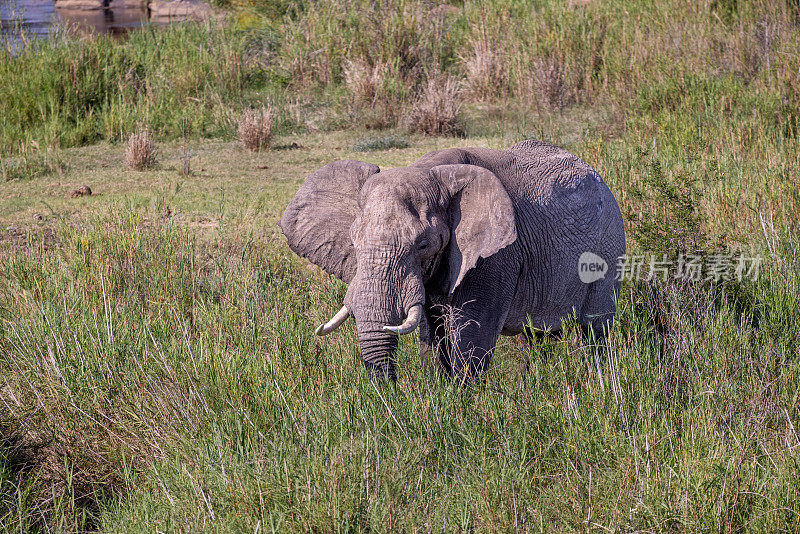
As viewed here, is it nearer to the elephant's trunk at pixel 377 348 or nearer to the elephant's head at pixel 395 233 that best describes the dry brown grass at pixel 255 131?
the elephant's head at pixel 395 233

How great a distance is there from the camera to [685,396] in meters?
3.91

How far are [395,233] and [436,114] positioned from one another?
696 centimetres

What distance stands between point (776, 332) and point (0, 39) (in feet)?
37.4

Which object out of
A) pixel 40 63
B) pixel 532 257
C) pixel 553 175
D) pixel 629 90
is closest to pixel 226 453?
pixel 532 257

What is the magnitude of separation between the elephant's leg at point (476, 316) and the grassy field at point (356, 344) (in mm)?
149

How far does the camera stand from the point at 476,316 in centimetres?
419

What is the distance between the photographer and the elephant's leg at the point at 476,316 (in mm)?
4129

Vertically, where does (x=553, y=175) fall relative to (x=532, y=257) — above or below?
above

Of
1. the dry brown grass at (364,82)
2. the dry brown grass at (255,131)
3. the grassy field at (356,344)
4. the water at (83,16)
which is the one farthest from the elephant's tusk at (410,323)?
the water at (83,16)

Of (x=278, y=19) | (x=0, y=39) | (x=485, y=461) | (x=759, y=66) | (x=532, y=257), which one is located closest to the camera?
(x=485, y=461)

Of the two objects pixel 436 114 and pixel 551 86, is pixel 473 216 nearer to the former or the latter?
pixel 436 114

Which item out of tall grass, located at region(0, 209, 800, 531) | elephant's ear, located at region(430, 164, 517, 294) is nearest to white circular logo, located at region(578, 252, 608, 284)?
tall grass, located at region(0, 209, 800, 531)

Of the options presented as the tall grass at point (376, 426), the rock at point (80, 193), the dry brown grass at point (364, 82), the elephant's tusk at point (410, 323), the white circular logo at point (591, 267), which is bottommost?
the tall grass at point (376, 426)

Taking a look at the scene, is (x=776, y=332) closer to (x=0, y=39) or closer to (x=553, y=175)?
(x=553, y=175)
